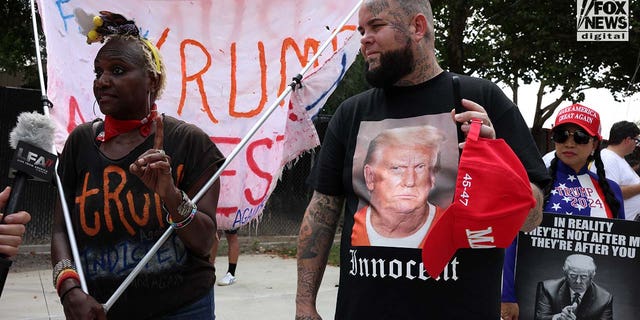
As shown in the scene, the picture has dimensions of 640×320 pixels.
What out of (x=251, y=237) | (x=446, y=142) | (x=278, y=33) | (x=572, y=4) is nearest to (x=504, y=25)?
(x=572, y=4)

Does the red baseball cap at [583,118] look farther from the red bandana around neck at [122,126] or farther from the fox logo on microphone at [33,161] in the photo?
the fox logo on microphone at [33,161]

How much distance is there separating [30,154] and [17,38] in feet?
40.8

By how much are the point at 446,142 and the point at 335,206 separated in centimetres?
56

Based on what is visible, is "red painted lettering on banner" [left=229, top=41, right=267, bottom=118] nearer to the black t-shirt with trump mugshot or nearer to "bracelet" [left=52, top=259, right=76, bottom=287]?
the black t-shirt with trump mugshot

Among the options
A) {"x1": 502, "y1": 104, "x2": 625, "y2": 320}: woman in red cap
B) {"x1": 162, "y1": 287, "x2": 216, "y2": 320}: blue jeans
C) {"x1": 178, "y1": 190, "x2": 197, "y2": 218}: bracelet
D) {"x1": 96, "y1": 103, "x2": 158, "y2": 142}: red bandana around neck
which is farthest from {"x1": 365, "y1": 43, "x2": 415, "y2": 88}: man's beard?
{"x1": 502, "y1": 104, "x2": 625, "y2": 320}: woman in red cap

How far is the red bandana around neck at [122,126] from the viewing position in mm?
2670

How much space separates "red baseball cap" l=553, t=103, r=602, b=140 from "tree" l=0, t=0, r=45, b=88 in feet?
32.5

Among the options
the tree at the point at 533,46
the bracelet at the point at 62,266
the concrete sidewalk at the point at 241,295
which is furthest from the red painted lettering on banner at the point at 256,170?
the tree at the point at 533,46

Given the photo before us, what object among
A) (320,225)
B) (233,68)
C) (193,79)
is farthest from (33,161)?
(233,68)

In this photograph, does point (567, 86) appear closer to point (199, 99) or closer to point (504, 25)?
point (504, 25)

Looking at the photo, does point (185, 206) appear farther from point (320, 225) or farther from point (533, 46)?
point (533, 46)

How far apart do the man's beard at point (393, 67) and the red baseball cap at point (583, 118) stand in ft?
6.29

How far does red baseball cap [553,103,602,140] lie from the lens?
404 cm

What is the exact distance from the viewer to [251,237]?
11.3 m
